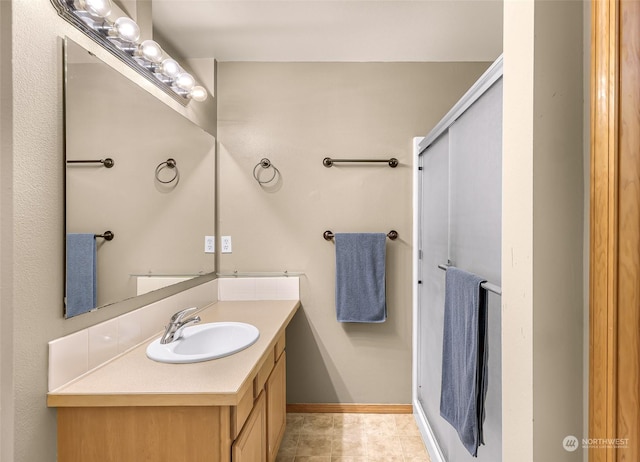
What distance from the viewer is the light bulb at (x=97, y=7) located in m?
1.14

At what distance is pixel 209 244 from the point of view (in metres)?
2.28

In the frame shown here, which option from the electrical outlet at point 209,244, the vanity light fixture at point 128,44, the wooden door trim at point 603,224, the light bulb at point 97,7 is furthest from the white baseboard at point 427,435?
the light bulb at point 97,7

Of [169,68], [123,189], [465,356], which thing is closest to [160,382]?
[123,189]

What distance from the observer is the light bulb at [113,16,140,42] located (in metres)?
1.29

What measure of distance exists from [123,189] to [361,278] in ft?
4.94

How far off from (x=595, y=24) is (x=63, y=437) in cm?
178

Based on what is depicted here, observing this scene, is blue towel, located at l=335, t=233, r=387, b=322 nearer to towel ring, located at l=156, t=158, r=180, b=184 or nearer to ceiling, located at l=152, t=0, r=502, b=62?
towel ring, located at l=156, t=158, r=180, b=184

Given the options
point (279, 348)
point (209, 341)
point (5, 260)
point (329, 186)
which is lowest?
point (279, 348)

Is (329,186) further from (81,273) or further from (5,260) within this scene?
(5,260)

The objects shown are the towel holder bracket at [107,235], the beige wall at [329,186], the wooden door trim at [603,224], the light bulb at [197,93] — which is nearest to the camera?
the wooden door trim at [603,224]

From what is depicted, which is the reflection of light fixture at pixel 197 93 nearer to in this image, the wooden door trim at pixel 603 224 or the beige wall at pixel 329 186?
the beige wall at pixel 329 186

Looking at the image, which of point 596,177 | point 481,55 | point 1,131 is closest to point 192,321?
point 1,131

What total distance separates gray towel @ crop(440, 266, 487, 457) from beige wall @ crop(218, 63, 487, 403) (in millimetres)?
904

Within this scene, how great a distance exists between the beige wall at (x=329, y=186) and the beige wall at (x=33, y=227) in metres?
1.32
